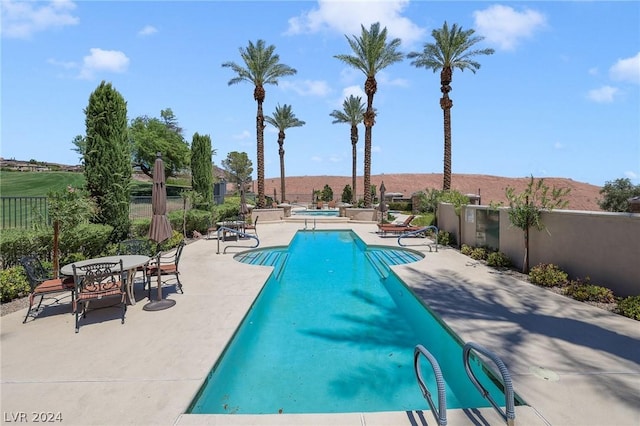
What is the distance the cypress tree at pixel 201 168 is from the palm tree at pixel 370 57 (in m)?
11.1

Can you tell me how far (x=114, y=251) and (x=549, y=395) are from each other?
10247 mm

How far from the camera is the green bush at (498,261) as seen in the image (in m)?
9.90

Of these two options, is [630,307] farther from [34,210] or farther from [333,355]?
[34,210]

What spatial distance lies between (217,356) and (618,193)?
132ft

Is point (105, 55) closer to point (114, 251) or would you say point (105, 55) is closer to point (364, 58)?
point (114, 251)

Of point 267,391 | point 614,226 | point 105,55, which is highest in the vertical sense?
point 105,55

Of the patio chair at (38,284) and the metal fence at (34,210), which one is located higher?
the metal fence at (34,210)

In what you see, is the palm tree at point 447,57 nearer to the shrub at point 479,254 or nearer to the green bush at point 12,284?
the shrub at point 479,254

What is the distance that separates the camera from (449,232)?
14.8 m

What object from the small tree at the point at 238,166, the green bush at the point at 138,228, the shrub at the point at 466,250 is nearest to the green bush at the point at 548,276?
Result: the shrub at the point at 466,250

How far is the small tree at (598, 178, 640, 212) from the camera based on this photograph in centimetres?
3009

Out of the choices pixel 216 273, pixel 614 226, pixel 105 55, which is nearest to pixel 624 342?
pixel 614 226

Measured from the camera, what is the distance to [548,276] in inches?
305

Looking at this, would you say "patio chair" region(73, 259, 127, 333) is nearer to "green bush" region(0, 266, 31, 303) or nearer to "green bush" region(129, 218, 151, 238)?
"green bush" region(0, 266, 31, 303)
